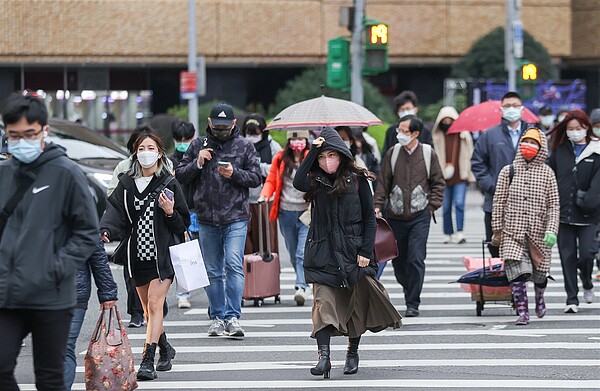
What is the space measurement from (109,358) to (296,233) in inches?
212

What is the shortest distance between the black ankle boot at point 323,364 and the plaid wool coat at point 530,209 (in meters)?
3.04

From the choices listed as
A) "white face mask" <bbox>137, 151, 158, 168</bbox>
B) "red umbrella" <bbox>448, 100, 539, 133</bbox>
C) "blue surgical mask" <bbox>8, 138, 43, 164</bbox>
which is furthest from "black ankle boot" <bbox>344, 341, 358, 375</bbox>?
"red umbrella" <bbox>448, 100, 539, 133</bbox>

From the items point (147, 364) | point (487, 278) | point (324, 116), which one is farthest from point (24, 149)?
point (487, 278)

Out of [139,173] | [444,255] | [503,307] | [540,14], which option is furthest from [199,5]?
[139,173]

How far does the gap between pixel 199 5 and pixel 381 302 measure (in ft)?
96.8

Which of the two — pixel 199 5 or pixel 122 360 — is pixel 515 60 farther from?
pixel 122 360

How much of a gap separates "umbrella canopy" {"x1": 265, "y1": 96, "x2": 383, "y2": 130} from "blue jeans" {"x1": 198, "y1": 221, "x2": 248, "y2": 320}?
184 cm

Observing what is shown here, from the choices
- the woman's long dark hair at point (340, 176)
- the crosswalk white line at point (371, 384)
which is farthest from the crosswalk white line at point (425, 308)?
the crosswalk white line at point (371, 384)

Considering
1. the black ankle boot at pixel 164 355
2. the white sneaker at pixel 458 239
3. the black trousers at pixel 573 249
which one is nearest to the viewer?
the black ankle boot at pixel 164 355

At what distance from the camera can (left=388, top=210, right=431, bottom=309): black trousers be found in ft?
42.6

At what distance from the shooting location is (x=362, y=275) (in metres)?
9.74

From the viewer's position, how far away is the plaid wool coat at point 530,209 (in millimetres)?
12180

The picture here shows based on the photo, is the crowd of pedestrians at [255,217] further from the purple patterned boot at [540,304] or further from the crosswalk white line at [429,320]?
the crosswalk white line at [429,320]

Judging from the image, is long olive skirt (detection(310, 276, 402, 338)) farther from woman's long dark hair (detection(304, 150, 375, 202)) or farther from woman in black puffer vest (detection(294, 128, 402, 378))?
woman's long dark hair (detection(304, 150, 375, 202))
